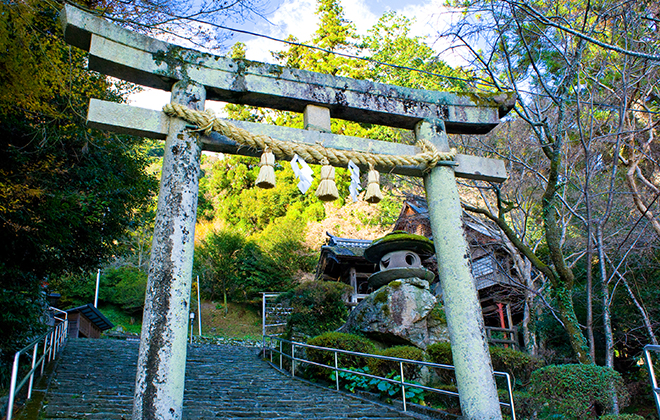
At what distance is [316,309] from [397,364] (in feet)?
14.9

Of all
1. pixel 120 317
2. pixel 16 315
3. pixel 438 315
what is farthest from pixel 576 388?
pixel 120 317

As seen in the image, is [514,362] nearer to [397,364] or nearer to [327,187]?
[397,364]

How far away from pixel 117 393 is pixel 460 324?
4.74m

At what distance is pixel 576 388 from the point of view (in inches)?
A: 187

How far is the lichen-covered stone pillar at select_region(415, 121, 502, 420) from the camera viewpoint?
3.87 m

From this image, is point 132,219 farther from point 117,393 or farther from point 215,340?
point 215,340

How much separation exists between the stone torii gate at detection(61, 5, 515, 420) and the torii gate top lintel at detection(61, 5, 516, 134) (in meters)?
0.01

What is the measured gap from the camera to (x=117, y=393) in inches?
232

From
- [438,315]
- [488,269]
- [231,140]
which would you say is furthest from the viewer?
[488,269]

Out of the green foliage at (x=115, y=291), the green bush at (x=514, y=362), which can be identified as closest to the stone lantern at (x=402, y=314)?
the green bush at (x=514, y=362)

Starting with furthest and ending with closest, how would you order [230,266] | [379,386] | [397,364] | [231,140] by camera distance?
[230,266] → [397,364] → [379,386] → [231,140]

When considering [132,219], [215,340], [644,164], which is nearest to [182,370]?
[132,219]

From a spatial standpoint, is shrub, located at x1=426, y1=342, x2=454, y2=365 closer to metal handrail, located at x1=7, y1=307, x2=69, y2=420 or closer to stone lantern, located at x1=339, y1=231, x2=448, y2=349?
stone lantern, located at x1=339, y1=231, x2=448, y2=349

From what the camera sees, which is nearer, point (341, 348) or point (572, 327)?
point (572, 327)
